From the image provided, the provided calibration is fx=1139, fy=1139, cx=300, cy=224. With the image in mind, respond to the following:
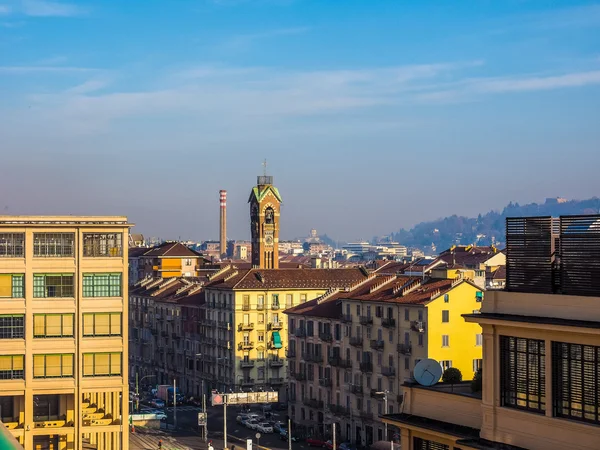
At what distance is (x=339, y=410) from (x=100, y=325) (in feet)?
126

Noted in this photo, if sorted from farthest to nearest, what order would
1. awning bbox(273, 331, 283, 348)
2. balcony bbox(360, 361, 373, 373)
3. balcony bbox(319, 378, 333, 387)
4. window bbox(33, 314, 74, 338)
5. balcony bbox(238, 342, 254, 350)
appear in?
awning bbox(273, 331, 283, 348) < balcony bbox(238, 342, 254, 350) < balcony bbox(319, 378, 333, 387) < balcony bbox(360, 361, 373, 373) < window bbox(33, 314, 74, 338)

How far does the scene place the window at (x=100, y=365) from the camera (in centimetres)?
7425

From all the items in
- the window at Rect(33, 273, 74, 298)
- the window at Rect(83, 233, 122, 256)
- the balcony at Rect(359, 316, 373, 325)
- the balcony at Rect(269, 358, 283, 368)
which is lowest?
the balcony at Rect(269, 358, 283, 368)

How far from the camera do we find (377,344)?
102750 mm

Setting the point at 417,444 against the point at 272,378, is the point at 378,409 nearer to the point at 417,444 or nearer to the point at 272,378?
the point at 272,378

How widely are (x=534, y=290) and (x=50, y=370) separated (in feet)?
156

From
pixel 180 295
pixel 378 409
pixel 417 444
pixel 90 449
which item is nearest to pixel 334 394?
pixel 378 409

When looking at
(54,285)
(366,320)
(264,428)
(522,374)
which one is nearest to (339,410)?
(366,320)

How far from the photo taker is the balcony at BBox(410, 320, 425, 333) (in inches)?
3789

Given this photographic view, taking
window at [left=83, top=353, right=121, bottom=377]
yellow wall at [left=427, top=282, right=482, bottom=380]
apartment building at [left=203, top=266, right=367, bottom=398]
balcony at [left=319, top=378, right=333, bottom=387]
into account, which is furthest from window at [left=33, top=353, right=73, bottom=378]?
apartment building at [left=203, top=266, right=367, bottom=398]

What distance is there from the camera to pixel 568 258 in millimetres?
32250

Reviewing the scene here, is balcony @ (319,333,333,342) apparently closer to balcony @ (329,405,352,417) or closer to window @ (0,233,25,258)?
balcony @ (329,405,352,417)

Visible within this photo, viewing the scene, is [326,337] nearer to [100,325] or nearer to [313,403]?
[313,403]

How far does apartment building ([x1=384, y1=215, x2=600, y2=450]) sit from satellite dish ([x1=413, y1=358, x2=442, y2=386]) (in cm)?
115
